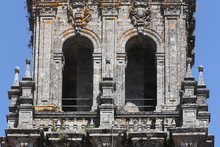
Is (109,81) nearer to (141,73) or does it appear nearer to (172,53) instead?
(141,73)

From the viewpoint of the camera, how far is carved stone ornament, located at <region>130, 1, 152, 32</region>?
8144cm

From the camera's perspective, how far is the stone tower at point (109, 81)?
78.1m

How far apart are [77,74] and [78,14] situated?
2.42m

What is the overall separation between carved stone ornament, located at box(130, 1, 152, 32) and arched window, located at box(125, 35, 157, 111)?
47 cm

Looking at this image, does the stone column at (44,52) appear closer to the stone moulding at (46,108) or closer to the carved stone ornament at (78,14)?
the stone moulding at (46,108)

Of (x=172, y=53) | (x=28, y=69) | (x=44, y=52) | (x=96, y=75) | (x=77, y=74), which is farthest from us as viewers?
(x=77, y=74)

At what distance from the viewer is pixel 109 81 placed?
260 ft

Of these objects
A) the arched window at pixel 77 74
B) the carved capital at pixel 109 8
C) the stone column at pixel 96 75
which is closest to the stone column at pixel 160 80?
the stone column at pixel 96 75

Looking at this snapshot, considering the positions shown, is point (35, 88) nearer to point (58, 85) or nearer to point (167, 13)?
point (58, 85)

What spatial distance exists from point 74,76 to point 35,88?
3028 millimetres

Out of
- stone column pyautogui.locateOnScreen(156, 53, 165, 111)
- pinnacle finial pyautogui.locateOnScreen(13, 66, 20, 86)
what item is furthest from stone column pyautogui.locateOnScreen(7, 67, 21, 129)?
stone column pyautogui.locateOnScreen(156, 53, 165, 111)

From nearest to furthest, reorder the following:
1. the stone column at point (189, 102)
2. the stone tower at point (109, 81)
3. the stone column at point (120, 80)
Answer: the stone tower at point (109, 81)
the stone column at point (189, 102)
the stone column at point (120, 80)

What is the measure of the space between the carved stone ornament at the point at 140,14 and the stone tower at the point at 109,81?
0.13ft

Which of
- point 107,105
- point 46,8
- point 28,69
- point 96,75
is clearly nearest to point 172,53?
point 96,75
